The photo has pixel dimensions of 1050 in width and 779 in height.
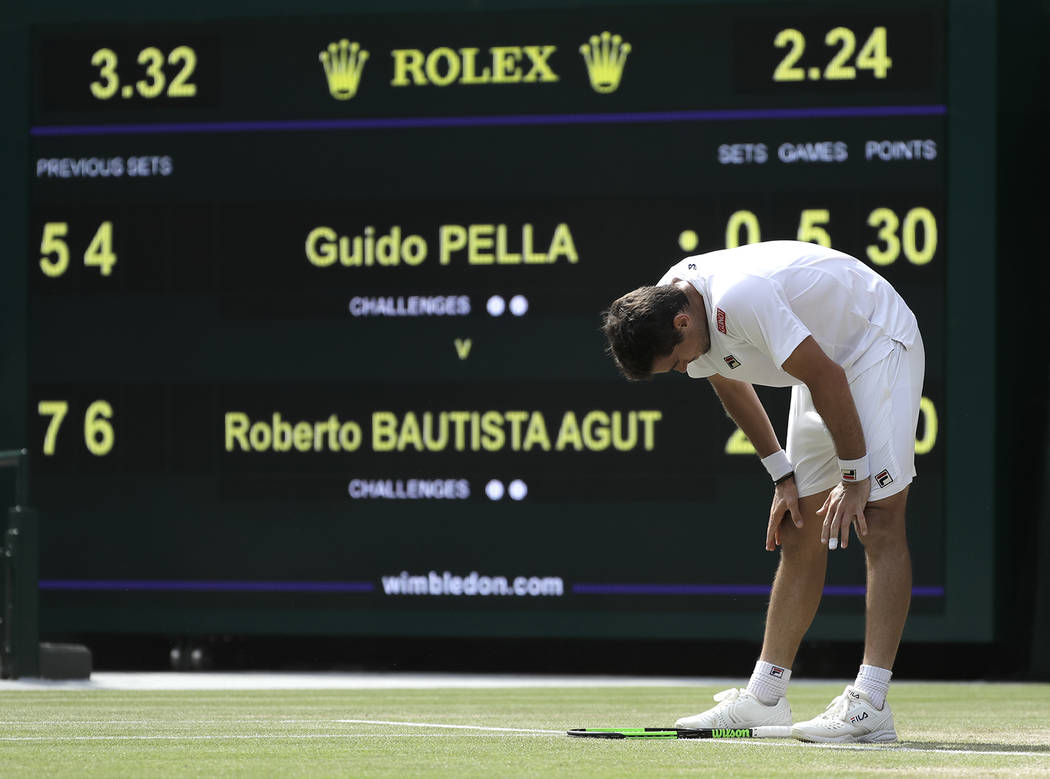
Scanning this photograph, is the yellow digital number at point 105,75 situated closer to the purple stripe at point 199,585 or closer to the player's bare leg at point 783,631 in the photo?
the purple stripe at point 199,585

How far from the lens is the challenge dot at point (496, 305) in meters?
7.68

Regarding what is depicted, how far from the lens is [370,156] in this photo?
25.7 feet

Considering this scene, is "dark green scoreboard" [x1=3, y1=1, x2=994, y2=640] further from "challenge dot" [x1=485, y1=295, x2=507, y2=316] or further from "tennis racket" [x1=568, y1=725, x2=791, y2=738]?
"tennis racket" [x1=568, y1=725, x2=791, y2=738]

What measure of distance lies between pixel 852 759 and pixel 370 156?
A: 16.2ft

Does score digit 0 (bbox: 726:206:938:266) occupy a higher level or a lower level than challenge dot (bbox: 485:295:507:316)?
higher

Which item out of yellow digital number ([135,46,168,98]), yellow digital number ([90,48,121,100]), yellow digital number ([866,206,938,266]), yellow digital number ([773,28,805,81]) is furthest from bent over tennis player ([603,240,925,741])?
yellow digital number ([90,48,121,100])

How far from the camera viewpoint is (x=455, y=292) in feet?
25.3

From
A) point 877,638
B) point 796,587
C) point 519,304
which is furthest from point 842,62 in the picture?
point 877,638

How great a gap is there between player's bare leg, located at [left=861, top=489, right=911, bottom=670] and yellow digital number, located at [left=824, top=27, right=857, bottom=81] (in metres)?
4.08

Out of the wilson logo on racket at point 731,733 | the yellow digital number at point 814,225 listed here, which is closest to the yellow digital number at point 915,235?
the yellow digital number at point 814,225

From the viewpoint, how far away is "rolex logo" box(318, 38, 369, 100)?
7863 millimetres

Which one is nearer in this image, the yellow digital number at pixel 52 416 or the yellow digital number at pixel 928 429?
the yellow digital number at pixel 928 429

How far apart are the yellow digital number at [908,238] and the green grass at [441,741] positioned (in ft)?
6.72

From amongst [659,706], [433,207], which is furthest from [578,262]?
[659,706]
